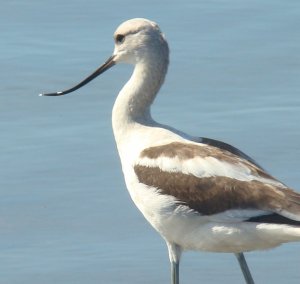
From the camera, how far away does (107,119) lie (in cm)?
991

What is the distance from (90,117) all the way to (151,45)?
199 cm

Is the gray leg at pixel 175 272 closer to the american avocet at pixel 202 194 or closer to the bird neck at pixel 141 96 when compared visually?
the american avocet at pixel 202 194

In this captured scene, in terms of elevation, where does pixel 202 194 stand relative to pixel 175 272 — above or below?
above

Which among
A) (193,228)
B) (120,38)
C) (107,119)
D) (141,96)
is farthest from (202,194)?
(107,119)

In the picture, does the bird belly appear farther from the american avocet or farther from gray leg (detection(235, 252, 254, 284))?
gray leg (detection(235, 252, 254, 284))

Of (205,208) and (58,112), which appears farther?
(58,112)

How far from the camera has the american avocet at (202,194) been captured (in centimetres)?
736

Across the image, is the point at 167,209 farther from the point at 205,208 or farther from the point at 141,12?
the point at 141,12

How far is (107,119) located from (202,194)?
2.49 metres

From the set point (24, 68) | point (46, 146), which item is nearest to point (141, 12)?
point (24, 68)

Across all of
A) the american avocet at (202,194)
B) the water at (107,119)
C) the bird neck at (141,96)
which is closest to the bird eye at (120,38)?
the bird neck at (141,96)

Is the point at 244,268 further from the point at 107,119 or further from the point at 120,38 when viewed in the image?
the point at 107,119

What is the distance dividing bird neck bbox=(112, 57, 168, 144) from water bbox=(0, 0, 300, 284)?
2.67 feet

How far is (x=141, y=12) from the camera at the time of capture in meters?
11.4
